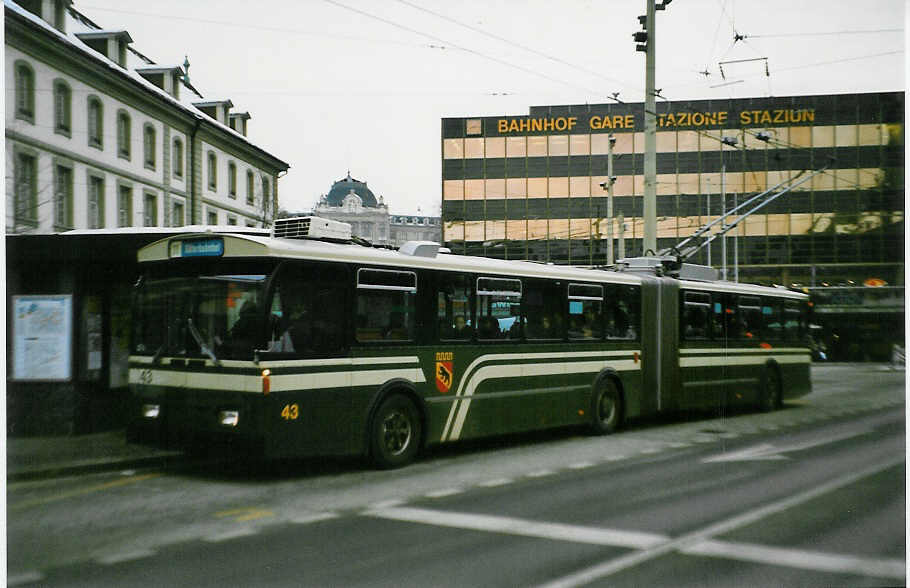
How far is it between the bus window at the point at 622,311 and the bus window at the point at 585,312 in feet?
0.69

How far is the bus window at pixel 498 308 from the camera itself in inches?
426

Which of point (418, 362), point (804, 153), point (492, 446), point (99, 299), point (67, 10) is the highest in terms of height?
point (67, 10)

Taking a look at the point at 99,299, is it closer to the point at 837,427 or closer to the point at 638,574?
A: the point at 638,574

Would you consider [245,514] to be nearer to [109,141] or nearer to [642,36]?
[109,141]

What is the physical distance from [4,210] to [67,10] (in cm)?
187

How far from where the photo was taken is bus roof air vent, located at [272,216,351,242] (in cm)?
891

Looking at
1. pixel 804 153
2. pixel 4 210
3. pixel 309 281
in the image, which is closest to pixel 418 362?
pixel 309 281

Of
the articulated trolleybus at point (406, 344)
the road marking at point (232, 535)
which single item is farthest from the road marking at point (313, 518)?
the articulated trolleybus at point (406, 344)

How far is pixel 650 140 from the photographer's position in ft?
49.4

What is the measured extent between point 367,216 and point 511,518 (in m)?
3.75

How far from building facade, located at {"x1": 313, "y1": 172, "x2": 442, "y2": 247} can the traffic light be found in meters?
3.13

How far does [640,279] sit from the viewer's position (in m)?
13.6

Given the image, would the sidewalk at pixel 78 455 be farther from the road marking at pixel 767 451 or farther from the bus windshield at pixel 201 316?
the road marking at pixel 767 451

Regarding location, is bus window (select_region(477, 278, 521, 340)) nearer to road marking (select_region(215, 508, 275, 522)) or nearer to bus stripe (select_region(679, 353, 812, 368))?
bus stripe (select_region(679, 353, 812, 368))
